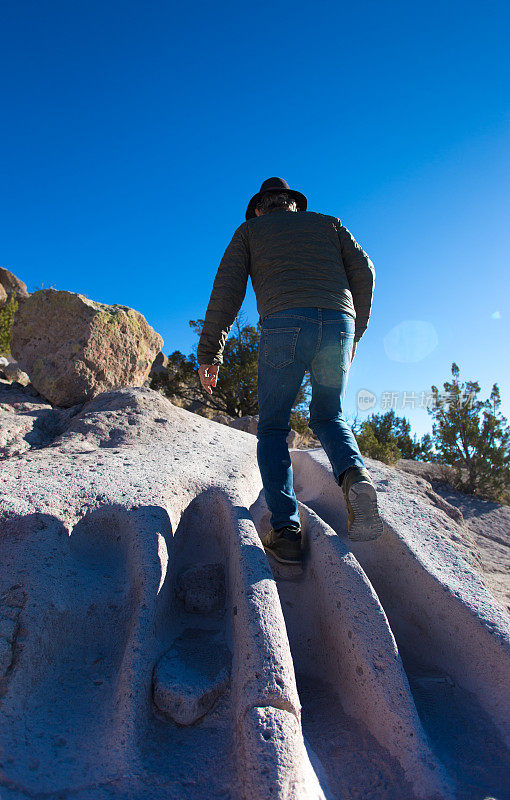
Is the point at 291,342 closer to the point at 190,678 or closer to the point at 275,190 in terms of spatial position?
the point at 275,190

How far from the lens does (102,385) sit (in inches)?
163

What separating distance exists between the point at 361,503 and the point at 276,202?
73.9 inches

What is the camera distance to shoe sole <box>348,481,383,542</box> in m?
1.89

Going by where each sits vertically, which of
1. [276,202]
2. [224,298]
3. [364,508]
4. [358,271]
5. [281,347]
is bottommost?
[364,508]

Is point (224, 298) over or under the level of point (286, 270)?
Result: under

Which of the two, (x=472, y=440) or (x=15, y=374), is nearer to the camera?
(x=15, y=374)

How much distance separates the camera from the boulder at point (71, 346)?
3975mm

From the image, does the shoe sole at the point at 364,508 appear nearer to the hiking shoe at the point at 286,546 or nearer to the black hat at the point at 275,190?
the hiking shoe at the point at 286,546

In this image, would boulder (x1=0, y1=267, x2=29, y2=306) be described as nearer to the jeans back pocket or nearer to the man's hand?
the man's hand

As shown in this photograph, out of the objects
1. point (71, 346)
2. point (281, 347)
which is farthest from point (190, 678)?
point (71, 346)

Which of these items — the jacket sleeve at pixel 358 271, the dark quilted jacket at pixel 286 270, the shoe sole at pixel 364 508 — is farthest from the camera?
the jacket sleeve at pixel 358 271

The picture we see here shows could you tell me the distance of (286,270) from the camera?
7.34ft

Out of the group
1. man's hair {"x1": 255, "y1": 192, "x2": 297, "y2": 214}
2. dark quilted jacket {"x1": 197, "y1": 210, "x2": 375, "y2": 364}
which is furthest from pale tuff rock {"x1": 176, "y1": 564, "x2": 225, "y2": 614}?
man's hair {"x1": 255, "y1": 192, "x2": 297, "y2": 214}

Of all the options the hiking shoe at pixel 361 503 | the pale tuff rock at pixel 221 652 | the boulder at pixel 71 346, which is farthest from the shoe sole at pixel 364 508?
the boulder at pixel 71 346
